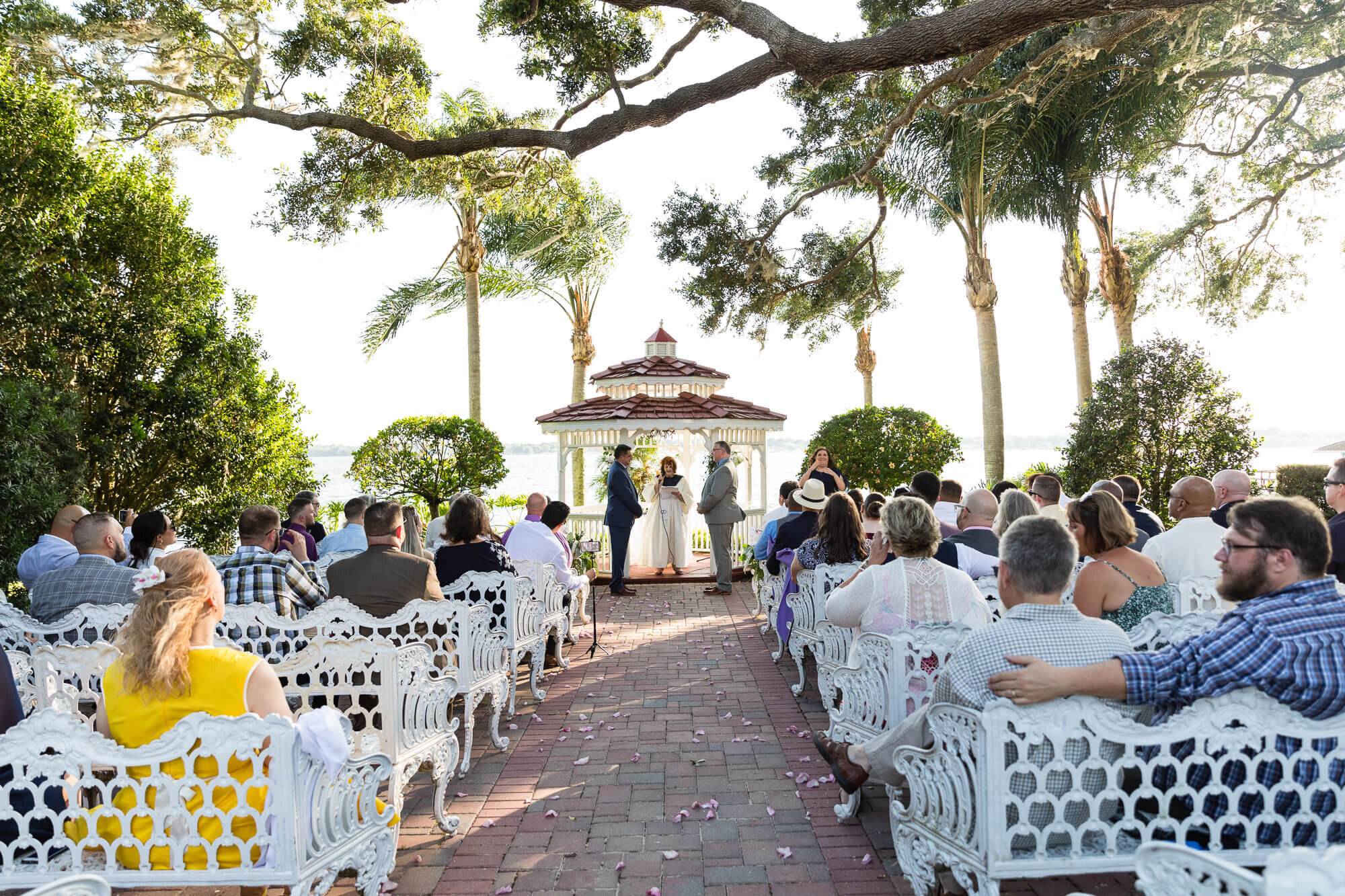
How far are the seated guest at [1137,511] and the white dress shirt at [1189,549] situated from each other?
537 millimetres

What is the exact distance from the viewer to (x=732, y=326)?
10.6 m

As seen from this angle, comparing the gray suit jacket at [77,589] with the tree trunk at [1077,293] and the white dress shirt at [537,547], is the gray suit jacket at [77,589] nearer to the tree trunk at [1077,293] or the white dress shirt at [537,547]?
the white dress shirt at [537,547]

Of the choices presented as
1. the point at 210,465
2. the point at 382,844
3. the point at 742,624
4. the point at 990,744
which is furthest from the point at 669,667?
the point at 210,465

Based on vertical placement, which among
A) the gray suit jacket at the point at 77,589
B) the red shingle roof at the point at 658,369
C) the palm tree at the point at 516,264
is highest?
the palm tree at the point at 516,264

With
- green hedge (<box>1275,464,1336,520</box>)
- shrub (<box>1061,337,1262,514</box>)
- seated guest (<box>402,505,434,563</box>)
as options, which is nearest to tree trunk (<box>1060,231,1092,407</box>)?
green hedge (<box>1275,464,1336,520</box>)

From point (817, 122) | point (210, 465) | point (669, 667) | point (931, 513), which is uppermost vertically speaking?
point (817, 122)

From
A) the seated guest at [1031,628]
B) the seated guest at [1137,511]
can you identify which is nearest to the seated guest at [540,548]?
the seated guest at [1137,511]

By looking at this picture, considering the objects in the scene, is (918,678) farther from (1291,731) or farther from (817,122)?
(817,122)

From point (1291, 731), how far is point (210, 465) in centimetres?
1190

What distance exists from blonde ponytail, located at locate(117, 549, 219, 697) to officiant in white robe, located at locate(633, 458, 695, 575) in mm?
10685

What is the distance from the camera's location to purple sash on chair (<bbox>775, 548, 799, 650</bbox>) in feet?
23.7

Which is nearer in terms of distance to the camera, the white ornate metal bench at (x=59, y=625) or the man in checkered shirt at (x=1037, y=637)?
the man in checkered shirt at (x=1037, y=637)

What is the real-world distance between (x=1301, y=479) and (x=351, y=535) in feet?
56.3

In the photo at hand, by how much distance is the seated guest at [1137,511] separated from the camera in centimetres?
653
